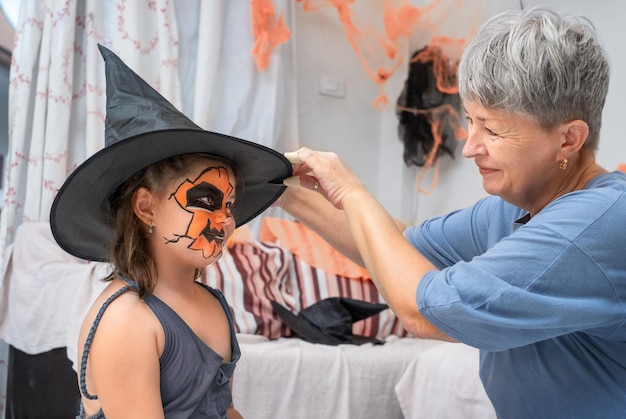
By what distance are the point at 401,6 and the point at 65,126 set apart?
175 cm

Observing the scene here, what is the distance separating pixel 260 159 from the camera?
1344 millimetres

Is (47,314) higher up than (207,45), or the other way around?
(207,45)

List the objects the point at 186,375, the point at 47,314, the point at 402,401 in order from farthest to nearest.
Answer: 1. the point at 47,314
2. the point at 402,401
3. the point at 186,375

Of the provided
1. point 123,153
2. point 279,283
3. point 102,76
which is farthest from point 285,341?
point 123,153

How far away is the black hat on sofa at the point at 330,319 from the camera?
2643 mm

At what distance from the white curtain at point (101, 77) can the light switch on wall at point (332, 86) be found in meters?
0.34

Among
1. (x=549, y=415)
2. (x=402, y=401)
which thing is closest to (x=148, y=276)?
(x=549, y=415)

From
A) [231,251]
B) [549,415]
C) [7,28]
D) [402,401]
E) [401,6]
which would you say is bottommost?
[402,401]

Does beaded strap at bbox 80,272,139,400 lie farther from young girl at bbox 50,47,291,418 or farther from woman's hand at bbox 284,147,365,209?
woman's hand at bbox 284,147,365,209

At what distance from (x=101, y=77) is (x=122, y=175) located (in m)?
1.88

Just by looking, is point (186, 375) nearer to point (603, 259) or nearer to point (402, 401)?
point (603, 259)

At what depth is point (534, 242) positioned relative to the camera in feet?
3.62

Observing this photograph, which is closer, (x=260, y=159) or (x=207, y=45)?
(x=260, y=159)

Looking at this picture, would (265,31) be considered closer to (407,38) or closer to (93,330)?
(407,38)
